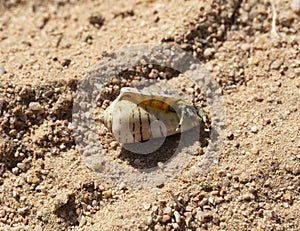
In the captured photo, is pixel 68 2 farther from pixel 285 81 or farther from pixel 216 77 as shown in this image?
pixel 285 81

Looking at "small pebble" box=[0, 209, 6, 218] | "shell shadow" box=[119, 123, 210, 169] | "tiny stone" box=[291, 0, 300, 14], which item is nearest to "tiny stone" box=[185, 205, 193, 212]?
"shell shadow" box=[119, 123, 210, 169]

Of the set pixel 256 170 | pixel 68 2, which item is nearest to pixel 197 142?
pixel 256 170

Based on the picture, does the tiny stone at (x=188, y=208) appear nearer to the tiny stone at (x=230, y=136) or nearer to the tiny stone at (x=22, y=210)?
the tiny stone at (x=230, y=136)

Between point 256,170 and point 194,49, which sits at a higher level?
point 194,49

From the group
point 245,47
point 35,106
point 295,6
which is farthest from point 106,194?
point 295,6

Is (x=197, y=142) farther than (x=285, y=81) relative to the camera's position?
No

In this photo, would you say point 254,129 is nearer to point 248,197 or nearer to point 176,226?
point 248,197

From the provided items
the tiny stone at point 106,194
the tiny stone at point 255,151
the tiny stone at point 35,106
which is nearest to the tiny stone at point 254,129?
the tiny stone at point 255,151
